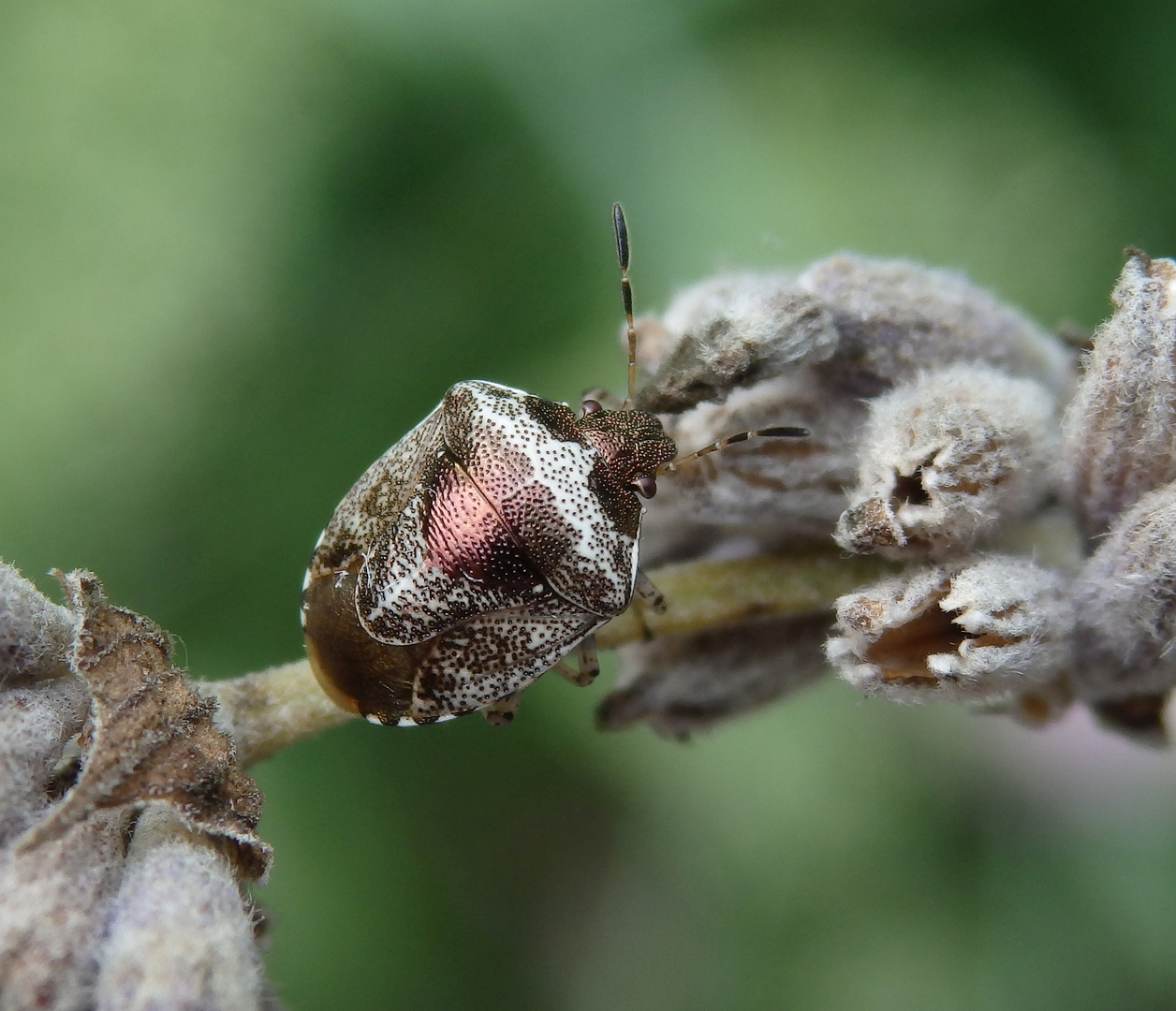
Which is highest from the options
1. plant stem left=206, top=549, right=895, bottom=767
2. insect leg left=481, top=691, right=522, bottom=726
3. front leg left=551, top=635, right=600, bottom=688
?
plant stem left=206, top=549, right=895, bottom=767

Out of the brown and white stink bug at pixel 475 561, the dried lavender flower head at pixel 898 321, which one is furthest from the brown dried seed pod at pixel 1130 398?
the brown and white stink bug at pixel 475 561

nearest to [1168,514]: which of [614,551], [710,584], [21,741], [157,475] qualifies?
[710,584]

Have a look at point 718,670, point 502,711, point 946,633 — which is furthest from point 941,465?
point 502,711

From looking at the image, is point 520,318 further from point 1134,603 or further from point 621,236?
point 1134,603

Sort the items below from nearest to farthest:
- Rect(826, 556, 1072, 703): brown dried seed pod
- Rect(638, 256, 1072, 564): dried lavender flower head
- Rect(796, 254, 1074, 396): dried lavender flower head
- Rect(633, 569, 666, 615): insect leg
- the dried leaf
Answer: the dried leaf → Rect(826, 556, 1072, 703): brown dried seed pod → Rect(638, 256, 1072, 564): dried lavender flower head → Rect(796, 254, 1074, 396): dried lavender flower head → Rect(633, 569, 666, 615): insect leg

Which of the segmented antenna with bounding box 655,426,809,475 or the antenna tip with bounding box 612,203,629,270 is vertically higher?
the antenna tip with bounding box 612,203,629,270

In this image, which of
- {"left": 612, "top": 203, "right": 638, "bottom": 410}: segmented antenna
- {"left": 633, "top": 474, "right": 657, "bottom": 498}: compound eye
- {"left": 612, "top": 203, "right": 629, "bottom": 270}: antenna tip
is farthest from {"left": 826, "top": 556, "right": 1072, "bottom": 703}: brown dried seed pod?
{"left": 612, "top": 203, "right": 629, "bottom": 270}: antenna tip

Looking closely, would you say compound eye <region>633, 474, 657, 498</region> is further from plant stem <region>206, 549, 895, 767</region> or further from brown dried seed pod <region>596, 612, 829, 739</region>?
brown dried seed pod <region>596, 612, 829, 739</region>
